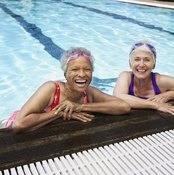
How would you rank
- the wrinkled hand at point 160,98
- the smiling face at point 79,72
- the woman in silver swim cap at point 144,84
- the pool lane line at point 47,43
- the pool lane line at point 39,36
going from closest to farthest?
the smiling face at point 79,72
the woman in silver swim cap at point 144,84
the wrinkled hand at point 160,98
the pool lane line at point 47,43
the pool lane line at point 39,36

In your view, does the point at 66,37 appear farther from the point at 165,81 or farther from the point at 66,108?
the point at 66,108

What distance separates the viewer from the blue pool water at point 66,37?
6.12 meters

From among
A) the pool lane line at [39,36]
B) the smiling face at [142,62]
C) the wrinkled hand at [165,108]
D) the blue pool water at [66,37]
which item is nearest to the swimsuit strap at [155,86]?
the smiling face at [142,62]

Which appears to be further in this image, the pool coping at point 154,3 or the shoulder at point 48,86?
the pool coping at point 154,3

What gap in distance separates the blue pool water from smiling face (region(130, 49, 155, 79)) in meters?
2.39

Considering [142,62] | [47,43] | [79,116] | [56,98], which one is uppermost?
[142,62]

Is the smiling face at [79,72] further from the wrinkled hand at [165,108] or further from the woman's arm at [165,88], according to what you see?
the woman's arm at [165,88]

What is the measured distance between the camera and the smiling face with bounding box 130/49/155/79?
305 cm

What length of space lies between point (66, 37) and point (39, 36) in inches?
34.3

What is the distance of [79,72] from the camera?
8.17 feet

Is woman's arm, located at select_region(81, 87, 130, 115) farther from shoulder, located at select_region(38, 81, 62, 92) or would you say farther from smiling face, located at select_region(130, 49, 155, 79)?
smiling face, located at select_region(130, 49, 155, 79)

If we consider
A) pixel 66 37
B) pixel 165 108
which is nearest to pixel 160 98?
pixel 165 108

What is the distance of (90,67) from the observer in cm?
253

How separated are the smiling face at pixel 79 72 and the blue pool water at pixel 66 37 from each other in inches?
103
